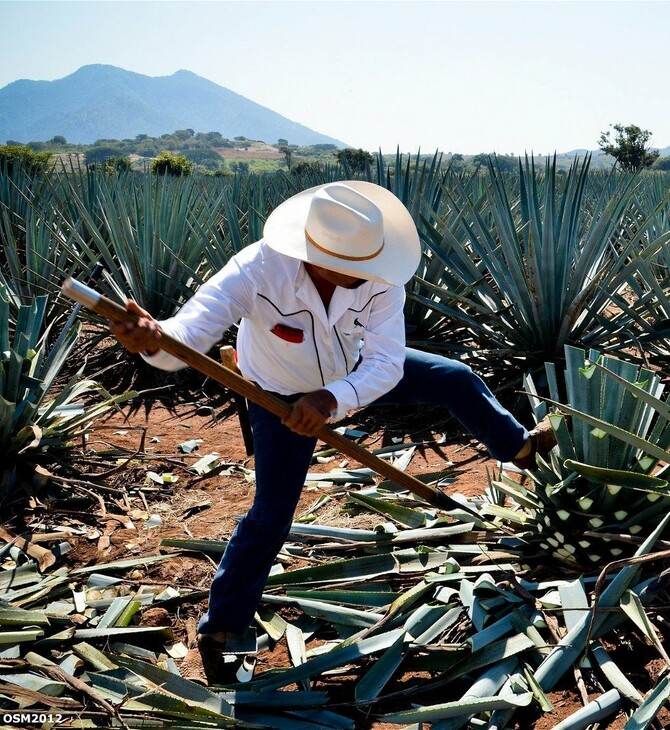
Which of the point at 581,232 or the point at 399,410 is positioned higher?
the point at 581,232

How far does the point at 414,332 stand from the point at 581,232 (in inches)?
46.4

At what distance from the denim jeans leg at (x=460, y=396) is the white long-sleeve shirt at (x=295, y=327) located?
366 mm

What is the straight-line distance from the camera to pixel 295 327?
99.5 inches

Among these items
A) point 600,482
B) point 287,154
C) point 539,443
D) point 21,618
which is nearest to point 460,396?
point 539,443

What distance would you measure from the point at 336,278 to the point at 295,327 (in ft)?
0.65

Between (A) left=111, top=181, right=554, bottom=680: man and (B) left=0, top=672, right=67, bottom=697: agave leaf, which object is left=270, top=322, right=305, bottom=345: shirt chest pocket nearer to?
(A) left=111, top=181, right=554, bottom=680: man

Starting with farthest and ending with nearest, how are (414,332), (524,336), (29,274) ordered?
(29,274) → (414,332) → (524,336)

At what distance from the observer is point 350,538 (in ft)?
Result: 10.4

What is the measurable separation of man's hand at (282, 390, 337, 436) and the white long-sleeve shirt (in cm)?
4

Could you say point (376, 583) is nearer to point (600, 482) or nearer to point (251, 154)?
point (600, 482)

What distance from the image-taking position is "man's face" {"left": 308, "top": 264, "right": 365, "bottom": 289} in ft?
8.07

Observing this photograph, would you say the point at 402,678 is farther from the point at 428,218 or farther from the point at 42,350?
the point at 428,218

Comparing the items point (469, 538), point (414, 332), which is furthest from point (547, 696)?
point (414, 332)

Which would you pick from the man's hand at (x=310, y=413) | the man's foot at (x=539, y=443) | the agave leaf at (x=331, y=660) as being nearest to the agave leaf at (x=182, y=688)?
the agave leaf at (x=331, y=660)
